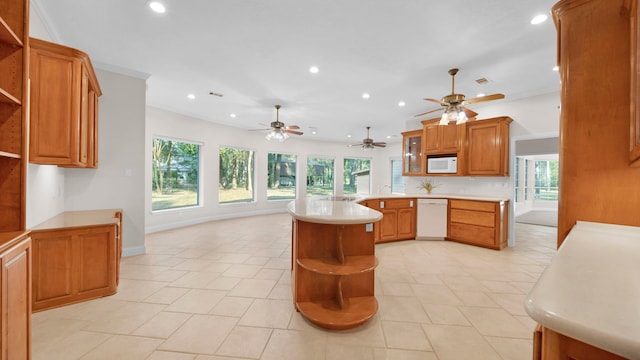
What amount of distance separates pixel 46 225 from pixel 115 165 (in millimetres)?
1458

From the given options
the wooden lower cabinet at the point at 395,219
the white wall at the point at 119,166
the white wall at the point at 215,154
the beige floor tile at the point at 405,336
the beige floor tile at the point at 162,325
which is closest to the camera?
the beige floor tile at the point at 405,336

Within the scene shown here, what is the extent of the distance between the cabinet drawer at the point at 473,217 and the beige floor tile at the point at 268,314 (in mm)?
3773

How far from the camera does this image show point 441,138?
16.5 ft

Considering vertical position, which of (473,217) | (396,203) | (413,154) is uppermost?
(413,154)

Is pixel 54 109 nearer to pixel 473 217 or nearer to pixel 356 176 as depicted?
pixel 473 217

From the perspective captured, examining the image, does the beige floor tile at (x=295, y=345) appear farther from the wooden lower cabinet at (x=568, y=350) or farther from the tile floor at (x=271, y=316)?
the wooden lower cabinet at (x=568, y=350)

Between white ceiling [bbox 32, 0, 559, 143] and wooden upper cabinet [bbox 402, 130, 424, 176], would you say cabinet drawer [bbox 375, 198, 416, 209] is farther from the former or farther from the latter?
white ceiling [bbox 32, 0, 559, 143]

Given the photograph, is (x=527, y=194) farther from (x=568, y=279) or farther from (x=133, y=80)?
(x=133, y=80)

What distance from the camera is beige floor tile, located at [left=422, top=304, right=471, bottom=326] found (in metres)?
2.14

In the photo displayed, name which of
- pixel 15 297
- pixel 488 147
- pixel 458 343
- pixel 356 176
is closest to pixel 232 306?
pixel 15 297

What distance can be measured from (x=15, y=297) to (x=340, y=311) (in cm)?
209

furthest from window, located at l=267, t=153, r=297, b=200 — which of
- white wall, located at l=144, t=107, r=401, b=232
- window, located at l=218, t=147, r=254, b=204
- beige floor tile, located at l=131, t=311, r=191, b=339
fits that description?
beige floor tile, located at l=131, t=311, r=191, b=339

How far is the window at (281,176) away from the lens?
826cm

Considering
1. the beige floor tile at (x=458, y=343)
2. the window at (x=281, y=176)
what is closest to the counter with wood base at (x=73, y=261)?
the beige floor tile at (x=458, y=343)
